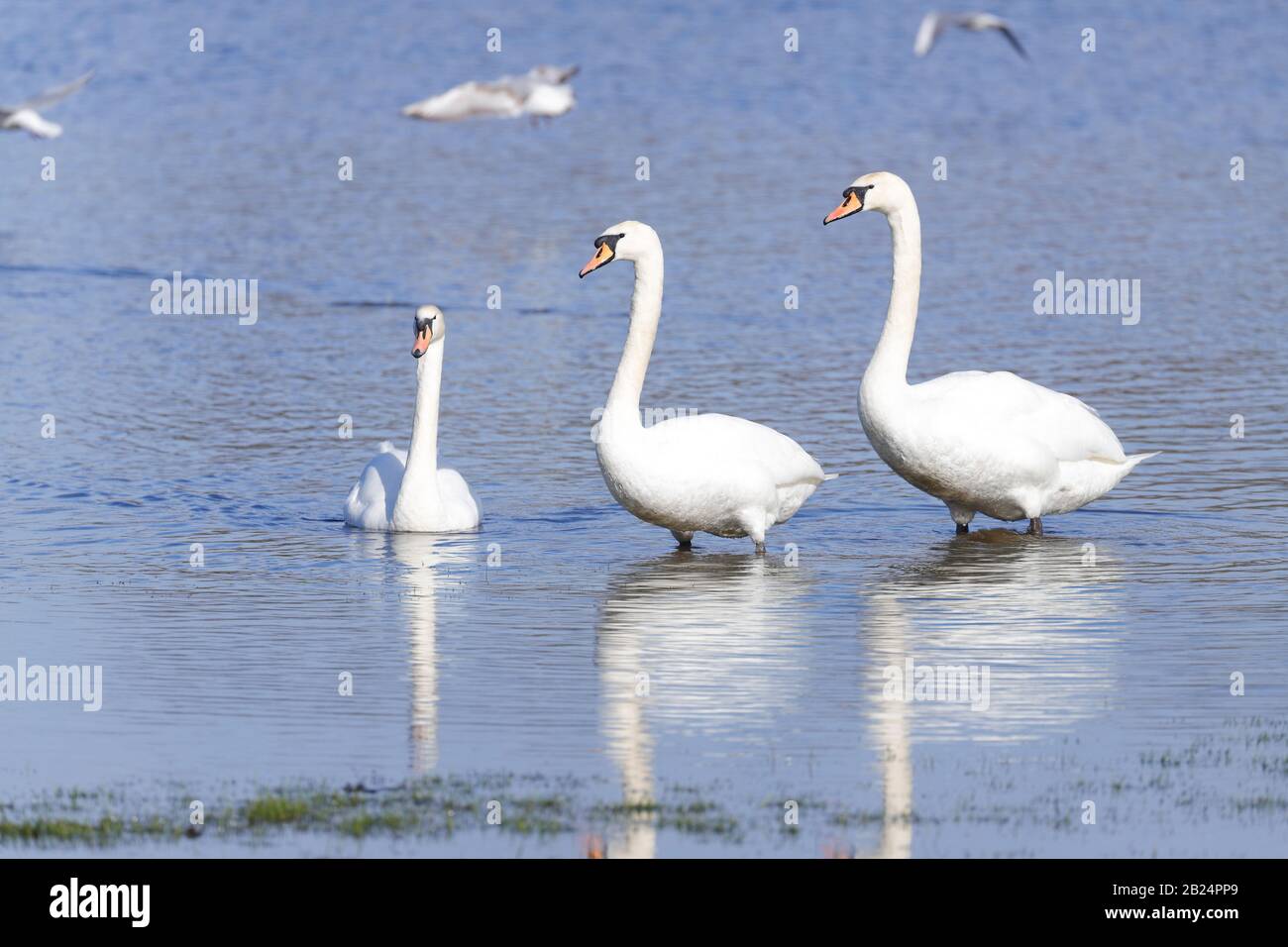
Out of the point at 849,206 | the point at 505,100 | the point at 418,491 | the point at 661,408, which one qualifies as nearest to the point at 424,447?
→ the point at 418,491

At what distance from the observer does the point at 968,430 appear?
38.9 ft

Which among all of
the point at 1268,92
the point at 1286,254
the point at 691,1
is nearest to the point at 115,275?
the point at 1286,254

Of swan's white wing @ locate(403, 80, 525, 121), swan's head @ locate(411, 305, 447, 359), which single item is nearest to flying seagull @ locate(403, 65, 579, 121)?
swan's white wing @ locate(403, 80, 525, 121)

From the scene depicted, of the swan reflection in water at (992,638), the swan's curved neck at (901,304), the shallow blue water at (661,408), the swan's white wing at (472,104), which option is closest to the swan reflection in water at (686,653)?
the shallow blue water at (661,408)

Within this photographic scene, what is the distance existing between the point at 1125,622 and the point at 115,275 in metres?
14.1

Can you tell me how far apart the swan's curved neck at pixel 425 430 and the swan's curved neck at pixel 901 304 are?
2.29 meters

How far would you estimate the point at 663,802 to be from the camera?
7262 mm

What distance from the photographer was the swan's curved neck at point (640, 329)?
11.8 m

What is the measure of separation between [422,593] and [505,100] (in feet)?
47.7

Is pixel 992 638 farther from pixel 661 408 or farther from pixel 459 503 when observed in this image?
pixel 661 408

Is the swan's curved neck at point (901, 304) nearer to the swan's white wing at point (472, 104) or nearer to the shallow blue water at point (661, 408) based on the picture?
the shallow blue water at point (661, 408)

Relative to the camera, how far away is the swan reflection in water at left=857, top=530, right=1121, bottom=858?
8.10m

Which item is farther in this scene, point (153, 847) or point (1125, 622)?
point (1125, 622)
